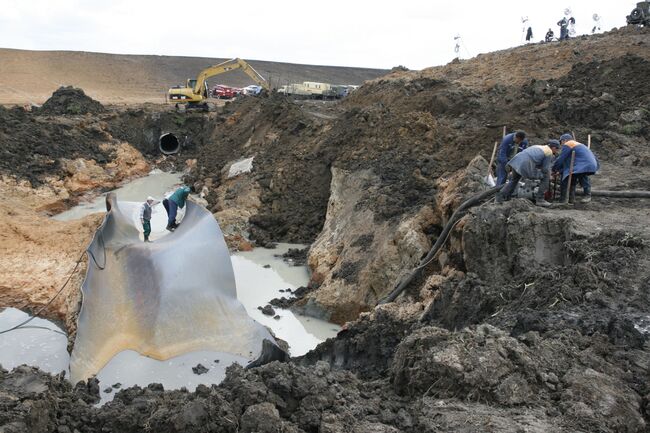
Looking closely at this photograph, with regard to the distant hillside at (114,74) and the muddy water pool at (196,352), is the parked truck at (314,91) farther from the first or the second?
the muddy water pool at (196,352)

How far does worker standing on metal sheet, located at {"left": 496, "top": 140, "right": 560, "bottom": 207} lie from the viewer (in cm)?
739

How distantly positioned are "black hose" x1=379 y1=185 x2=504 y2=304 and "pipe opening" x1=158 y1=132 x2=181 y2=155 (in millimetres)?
18694

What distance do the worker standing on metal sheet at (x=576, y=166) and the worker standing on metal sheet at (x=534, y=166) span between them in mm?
341

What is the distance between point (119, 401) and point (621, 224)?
605 cm

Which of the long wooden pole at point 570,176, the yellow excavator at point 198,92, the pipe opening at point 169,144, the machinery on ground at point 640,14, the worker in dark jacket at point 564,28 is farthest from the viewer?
the yellow excavator at point 198,92

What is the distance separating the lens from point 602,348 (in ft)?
14.5

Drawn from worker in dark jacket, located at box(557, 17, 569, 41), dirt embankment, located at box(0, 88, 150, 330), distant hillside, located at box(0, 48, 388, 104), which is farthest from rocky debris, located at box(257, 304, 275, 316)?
distant hillside, located at box(0, 48, 388, 104)

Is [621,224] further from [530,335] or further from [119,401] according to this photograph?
[119,401]

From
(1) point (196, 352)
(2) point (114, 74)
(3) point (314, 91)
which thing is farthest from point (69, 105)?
(2) point (114, 74)

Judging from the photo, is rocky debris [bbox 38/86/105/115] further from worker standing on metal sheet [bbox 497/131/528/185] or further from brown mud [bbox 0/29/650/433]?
worker standing on metal sheet [bbox 497/131/528/185]

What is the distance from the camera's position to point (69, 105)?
2462 cm

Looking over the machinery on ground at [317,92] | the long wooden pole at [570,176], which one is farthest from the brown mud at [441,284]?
the machinery on ground at [317,92]

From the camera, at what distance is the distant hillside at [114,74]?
44.1 meters

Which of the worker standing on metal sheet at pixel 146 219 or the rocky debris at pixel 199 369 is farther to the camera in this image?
the worker standing on metal sheet at pixel 146 219
